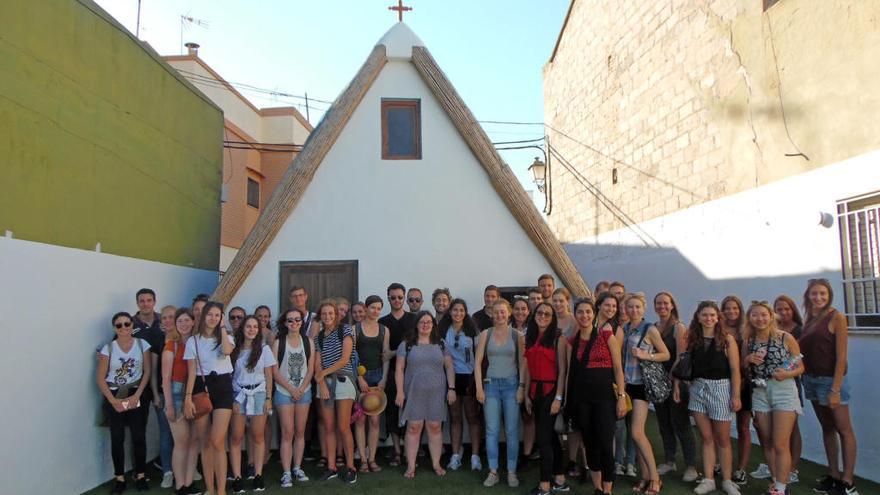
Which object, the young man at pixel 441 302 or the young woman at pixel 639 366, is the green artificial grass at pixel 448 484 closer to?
the young woman at pixel 639 366

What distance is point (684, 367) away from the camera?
5.55m

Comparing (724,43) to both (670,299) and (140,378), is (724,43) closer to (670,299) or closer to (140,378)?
(670,299)

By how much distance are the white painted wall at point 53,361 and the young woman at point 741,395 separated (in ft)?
19.0

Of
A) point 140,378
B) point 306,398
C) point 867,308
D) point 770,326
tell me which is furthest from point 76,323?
point 867,308

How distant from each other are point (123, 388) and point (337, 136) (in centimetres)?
368

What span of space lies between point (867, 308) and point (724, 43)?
3.91 meters

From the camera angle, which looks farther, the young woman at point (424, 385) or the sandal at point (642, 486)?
the young woman at point (424, 385)

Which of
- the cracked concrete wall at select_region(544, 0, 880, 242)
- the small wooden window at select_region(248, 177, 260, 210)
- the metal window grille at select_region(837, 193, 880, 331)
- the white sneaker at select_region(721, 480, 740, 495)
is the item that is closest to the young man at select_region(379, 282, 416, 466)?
the white sneaker at select_region(721, 480, 740, 495)

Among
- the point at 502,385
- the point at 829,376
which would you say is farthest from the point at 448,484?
the point at 829,376

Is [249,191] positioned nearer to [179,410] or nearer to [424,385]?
[179,410]

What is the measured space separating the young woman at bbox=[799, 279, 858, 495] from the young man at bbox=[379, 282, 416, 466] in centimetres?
363

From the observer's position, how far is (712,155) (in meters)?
8.55

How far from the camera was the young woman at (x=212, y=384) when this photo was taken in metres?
5.40

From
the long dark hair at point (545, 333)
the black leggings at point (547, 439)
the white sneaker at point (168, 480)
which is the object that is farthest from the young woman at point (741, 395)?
the white sneaker at point (168, 480)
